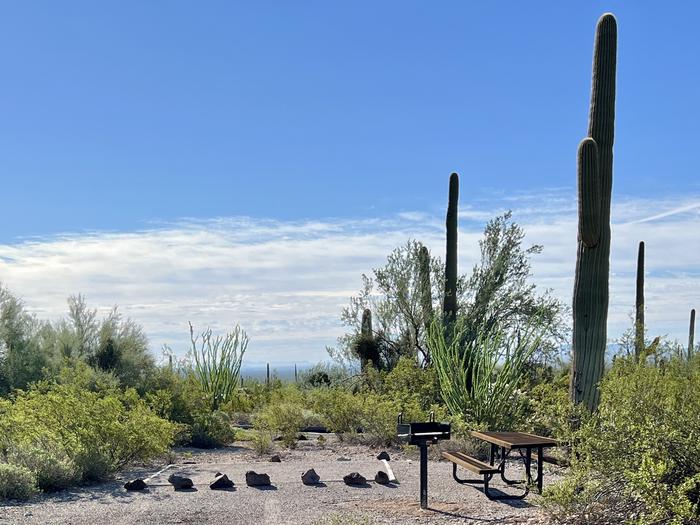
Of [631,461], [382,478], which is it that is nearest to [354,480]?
[382,478]

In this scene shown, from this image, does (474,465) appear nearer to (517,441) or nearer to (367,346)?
(517,441)

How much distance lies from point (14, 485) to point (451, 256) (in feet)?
39.7

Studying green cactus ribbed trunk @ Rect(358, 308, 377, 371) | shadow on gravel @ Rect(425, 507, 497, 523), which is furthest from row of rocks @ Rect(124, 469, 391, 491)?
green cactus ribbed trunk @ Rect(358, 308, 377, 371)

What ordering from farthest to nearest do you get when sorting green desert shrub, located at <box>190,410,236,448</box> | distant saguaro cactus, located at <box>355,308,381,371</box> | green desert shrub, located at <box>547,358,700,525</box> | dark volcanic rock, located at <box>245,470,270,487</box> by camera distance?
distant saguaro cactus, located at <box>355,308,381,371</box> < green desert shrub, located at <box>190,410,236,448</box> < dark volcanic rock, located at <box>245,470,270,487</box> < green desert shrub, located at <box>547,358,700,525</box>

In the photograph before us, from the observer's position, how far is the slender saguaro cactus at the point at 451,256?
1891 cm

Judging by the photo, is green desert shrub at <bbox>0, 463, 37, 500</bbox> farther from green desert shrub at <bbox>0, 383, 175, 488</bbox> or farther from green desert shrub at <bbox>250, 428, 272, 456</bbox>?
green desert shrub at <bbox>250, 428, 272, 456</bbox>

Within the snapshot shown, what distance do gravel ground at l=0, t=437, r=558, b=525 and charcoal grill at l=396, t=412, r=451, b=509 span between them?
0.75 ft

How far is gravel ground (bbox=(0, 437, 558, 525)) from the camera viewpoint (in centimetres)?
772

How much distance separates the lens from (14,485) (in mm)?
8969

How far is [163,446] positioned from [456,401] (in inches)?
198

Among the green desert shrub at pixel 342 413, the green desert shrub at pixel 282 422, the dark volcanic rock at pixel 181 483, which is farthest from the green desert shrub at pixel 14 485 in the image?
the green desert shrub at pixel 342 413

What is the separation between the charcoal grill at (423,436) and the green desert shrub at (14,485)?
4283 millimetres

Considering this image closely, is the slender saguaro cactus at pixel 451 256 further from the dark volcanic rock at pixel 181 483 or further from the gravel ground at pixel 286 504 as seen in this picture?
the dark volcanic rock at pixel 181 483

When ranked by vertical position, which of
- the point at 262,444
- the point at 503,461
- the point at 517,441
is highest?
the point at 517,441
